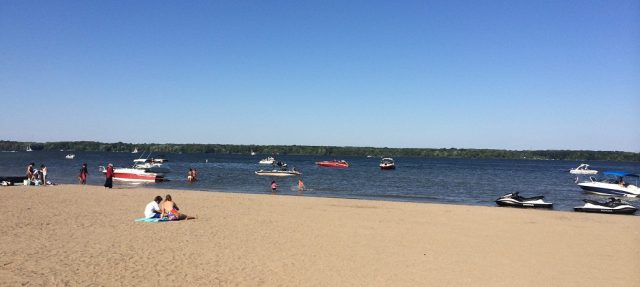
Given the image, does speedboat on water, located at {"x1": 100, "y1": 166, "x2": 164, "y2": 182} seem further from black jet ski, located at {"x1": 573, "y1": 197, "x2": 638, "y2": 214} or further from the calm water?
black jet ski, located at {"x1": 573, "y1": 197, "x2": 638, "y2": 214}

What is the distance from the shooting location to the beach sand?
10.2m

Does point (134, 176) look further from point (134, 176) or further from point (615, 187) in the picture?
point (615, 187)

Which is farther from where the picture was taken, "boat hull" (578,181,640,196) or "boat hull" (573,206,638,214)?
"boat hull" (578,181,640,196)

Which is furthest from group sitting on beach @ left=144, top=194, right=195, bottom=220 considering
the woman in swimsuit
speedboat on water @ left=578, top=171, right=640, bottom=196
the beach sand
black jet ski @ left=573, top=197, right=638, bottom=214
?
speedboat on water @ left=578, top=171, right=640, bottom=196

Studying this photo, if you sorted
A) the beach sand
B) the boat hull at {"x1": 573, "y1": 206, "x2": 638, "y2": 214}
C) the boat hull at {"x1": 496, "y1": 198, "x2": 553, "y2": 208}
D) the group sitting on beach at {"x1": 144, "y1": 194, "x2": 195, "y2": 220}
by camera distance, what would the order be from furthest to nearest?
the boat hull at {"x1": 496, "y1": 198, "x2": 553, "y2": 208} < the boat hull at {"x1": 573, "y1": 206, "x2": 638, "y2": 214} < the group sitting on beach at {"x1": 144, "y1": 194, "x2": 195, "y2": 220} < the beach sand

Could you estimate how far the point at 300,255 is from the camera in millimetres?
12578

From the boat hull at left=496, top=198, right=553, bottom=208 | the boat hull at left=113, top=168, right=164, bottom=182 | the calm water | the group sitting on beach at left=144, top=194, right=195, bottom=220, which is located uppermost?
the group sitting on beach at left=144, top=194, right=195, bottom=220

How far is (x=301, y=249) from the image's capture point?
13398 millimetres

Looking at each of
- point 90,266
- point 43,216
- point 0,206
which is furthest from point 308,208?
point 90,266

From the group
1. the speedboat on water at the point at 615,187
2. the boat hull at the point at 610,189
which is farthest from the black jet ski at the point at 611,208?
the boat hull at the point at 610,189

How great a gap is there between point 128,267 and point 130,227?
5.98 m

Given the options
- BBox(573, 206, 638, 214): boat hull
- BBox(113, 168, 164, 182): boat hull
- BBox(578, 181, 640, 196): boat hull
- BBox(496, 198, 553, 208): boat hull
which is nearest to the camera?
BBox(573, 206, 638, 214): boat hull

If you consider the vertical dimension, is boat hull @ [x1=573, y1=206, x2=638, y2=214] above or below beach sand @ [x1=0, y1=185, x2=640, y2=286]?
below

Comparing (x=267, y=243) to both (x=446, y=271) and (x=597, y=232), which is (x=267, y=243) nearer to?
(x=446, y=271)
